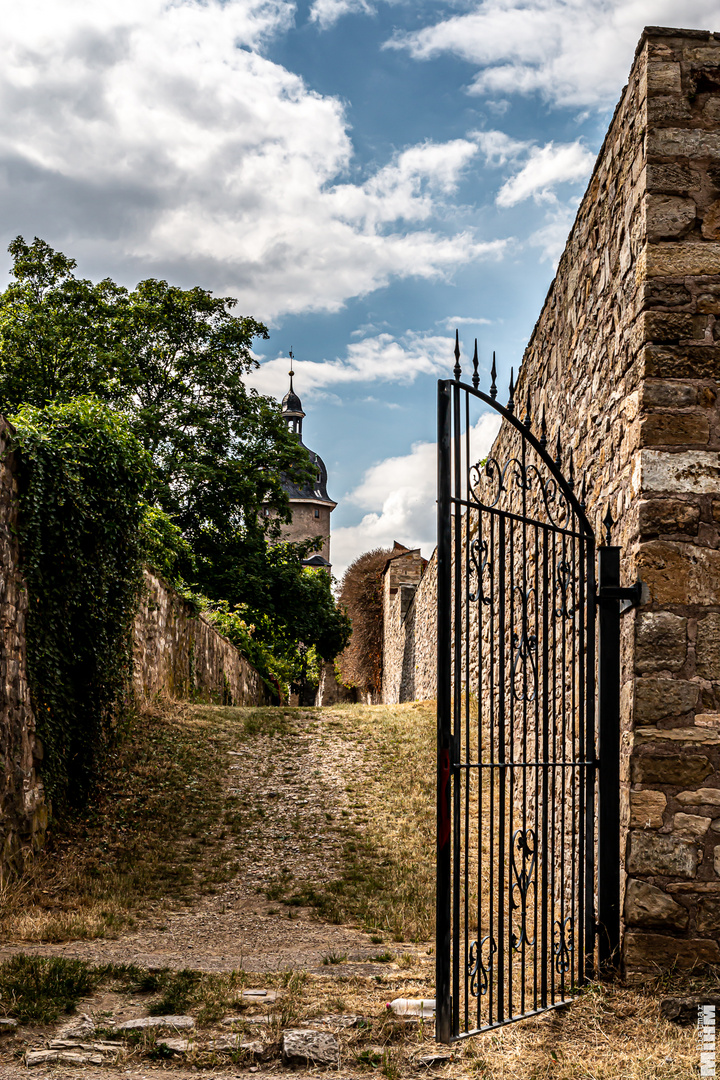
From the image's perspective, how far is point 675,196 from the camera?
153 inches

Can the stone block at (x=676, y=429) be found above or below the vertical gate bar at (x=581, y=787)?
above

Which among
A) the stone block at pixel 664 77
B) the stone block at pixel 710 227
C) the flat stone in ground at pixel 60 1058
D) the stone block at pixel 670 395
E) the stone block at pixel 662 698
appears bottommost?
the flat stone in ground at pixel 60 1058

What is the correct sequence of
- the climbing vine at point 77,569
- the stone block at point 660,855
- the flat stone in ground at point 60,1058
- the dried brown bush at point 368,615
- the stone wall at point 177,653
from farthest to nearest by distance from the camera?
the dried brown bush at point 368,615 → the stone wall at point 177,653 → the climbing vine at point 77,569 → the stone block at point 660,855 → the flat stone in ground at point 60,1058

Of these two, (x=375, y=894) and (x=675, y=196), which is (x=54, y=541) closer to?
(x=375, y=894)

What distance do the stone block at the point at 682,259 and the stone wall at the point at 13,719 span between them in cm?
441

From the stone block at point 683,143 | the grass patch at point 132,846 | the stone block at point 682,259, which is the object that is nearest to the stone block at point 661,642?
the stone block at point 682,259

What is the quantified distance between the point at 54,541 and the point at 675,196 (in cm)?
488

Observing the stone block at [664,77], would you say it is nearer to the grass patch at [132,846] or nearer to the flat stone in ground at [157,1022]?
the flat stone in ground at [157,1022]

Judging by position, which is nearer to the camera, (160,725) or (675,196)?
(675,196)

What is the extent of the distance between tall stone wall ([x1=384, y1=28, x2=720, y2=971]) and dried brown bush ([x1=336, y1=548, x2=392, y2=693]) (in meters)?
22.4

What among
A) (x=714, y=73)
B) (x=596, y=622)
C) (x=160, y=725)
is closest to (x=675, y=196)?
(x=714, y=73)

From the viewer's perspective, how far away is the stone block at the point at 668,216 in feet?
12.7

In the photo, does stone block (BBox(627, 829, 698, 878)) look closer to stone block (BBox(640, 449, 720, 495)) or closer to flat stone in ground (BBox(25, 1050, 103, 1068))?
stone block (BBox(640, 449, 720, 495))

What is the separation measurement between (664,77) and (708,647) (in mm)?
2657
